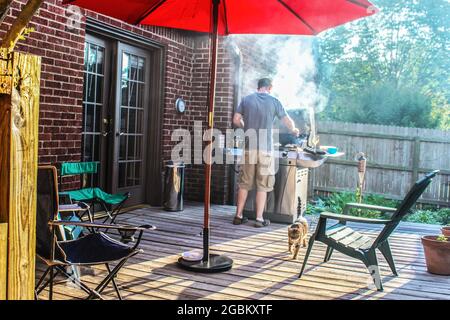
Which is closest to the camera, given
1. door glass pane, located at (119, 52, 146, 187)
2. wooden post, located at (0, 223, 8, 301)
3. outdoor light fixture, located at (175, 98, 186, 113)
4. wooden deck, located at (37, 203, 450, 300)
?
wooden post, located at (0, 223, 8, 301)

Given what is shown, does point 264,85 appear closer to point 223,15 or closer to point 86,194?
point 223,15

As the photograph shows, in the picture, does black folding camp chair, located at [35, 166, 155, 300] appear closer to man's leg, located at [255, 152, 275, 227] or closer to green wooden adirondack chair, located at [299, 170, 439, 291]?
green wooden adirondack chair, located at [299, 170, 439, 291]

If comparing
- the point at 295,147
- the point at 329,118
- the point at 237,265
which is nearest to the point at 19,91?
the point at 237,265

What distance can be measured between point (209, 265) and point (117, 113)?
307cm

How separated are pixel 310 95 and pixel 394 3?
14.1ft

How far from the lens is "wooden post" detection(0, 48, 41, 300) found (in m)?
1.80

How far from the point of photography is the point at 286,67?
10.8 meters

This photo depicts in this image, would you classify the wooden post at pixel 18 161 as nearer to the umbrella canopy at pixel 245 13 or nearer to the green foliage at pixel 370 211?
the umbrella canopy at pixel 245 13

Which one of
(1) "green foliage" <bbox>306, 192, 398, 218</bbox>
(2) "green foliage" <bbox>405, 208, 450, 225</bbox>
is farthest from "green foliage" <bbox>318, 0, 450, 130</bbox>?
(2) "green foliage" <bbox>405, 208, 450, 225</bbox>

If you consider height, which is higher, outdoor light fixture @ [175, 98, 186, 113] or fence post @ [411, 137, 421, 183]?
outdoor light fixture @ [175, 98, 186, 113]

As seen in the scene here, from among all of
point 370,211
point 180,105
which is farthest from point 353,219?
point 370,211

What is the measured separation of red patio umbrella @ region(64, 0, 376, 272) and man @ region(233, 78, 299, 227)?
137 centimetres

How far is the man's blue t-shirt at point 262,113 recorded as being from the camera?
19.2 feet

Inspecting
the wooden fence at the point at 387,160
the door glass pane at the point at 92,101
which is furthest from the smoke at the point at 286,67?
the door glass pane at the point at 92,101
